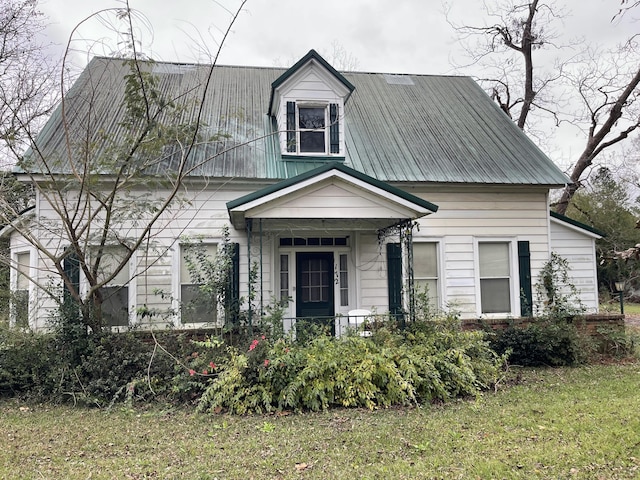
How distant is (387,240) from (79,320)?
5898mm

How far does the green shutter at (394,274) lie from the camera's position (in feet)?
29.7

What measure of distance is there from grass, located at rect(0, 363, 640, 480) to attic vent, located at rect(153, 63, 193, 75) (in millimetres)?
8656

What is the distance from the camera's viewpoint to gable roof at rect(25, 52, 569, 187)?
892 cm

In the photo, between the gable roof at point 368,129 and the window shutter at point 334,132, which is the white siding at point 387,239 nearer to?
the gable roof at point 368,129

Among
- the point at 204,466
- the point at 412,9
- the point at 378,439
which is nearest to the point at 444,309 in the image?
the point at 378,439

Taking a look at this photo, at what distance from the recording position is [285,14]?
6977 mm

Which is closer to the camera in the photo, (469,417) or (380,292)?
(469,417)

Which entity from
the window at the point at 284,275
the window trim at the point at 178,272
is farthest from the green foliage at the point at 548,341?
the window trim at the point at 178,272

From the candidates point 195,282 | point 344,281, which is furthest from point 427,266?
point 195,282

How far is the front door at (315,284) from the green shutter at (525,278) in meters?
4.16

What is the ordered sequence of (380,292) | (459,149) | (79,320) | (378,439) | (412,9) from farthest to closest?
(412,9), (459,149), (380,292), (79,320), (378,439)

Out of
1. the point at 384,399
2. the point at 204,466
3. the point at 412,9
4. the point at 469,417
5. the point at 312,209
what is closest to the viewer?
the point at 204,466

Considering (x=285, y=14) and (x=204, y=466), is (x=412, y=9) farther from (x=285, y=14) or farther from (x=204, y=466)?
(x=204, y=466)

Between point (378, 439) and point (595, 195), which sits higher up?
point (595, 195)
